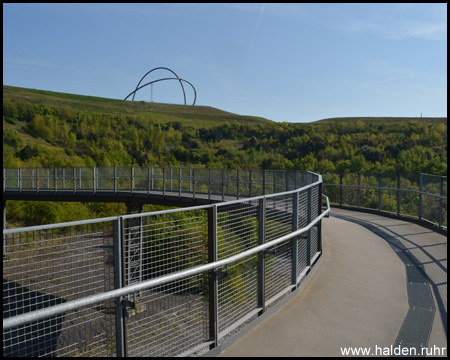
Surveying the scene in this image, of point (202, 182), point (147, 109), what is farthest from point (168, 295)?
point (147, 109)

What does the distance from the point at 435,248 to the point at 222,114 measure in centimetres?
15539

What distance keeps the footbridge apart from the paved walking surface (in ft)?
0.06

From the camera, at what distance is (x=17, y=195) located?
31562 millimetres

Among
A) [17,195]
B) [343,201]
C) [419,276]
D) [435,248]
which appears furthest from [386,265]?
[17,195]

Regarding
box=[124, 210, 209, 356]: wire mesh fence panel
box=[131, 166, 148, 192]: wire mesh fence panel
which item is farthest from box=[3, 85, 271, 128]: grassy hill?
box=[124, 210, 209, 356]: wire mesh fence panel

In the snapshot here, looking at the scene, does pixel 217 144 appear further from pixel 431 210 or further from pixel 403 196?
pixel 431 210

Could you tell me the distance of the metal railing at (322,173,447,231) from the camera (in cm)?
1170

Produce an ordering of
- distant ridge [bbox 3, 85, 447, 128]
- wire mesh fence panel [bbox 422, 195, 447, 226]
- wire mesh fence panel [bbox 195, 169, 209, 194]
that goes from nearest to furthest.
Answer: wire mesh fence panel [bbox 422, 195, 447, 226] < wire mesh fence panel [bbox 195, 169, 209, 194] < distant ridge [bbox 3, 85, 447, 128]

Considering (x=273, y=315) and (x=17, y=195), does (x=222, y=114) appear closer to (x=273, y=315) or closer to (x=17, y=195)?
(x=17, y=195)

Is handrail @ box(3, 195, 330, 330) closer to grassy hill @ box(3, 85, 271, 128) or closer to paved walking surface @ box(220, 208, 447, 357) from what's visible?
paved walking surface @ box(220, 208, 447, 357)

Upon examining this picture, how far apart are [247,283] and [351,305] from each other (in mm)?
1378

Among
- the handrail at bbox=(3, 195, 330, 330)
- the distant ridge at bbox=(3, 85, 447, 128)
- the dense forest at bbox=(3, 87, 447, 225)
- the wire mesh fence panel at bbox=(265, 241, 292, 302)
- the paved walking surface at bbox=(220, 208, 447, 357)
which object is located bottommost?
the paved walking surface at bbox=(220, 208, 447, 357)

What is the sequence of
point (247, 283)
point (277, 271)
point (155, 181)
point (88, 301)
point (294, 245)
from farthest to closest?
point (155, 181)
point (277, 271)
point (294, 245)
point (247, 283)
point (88, 301)

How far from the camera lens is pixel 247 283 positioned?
568 cm
